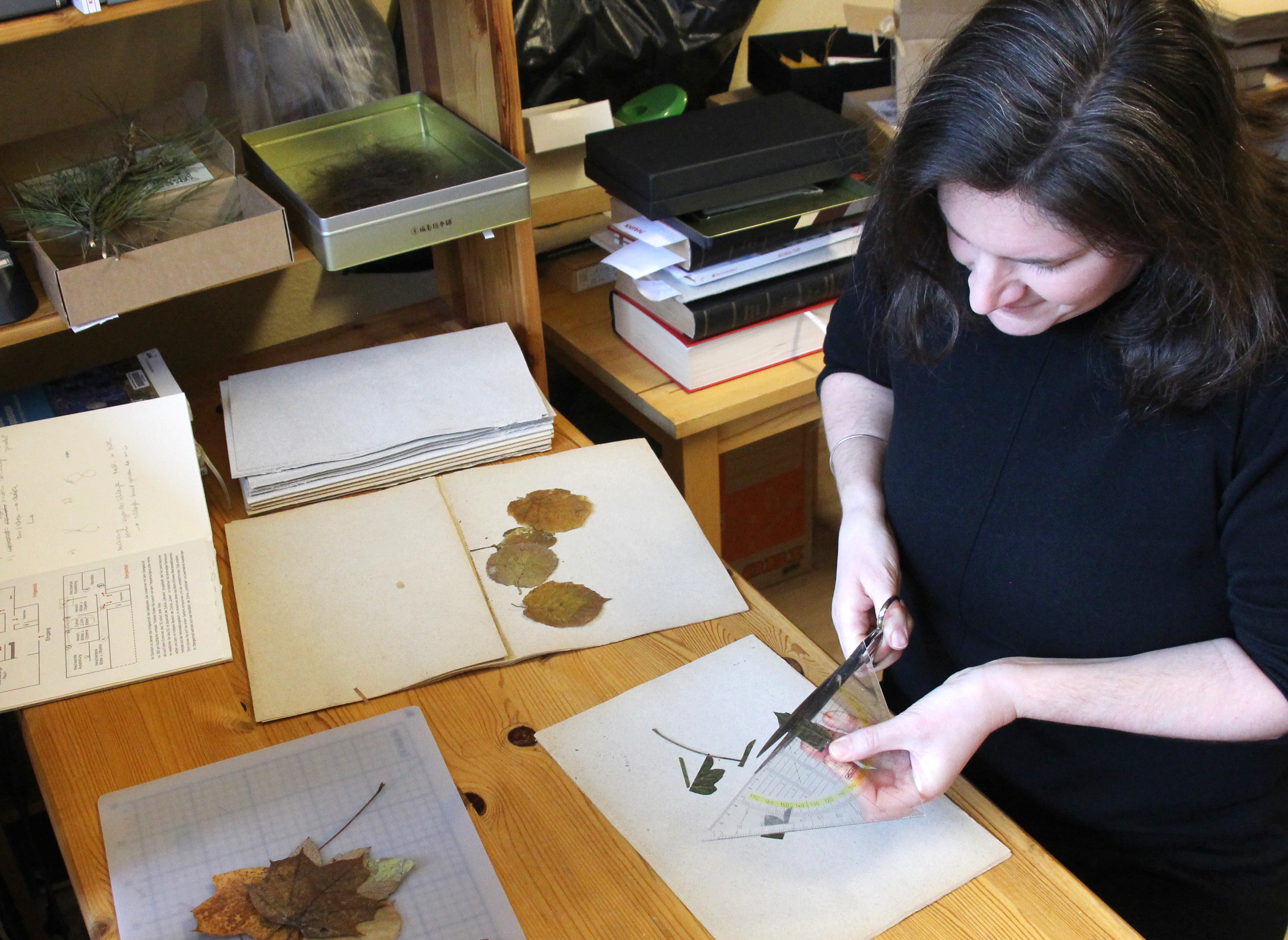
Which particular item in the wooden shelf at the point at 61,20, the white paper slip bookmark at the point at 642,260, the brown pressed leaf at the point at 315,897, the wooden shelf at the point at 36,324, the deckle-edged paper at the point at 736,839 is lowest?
the deckle-edged paper at the point at 736,839

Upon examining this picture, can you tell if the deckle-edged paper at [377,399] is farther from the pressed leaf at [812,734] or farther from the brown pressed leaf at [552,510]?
the pressed leaf at [812,734]

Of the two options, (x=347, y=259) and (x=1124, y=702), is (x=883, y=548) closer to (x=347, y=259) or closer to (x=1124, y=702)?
(x=1124, y=702)

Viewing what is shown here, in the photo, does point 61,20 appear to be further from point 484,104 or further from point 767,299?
point 767,299

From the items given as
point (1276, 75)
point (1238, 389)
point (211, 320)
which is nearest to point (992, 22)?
point (1238, 389)

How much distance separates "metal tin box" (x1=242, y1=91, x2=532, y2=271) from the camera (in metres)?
1.26

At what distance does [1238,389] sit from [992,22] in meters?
0.32

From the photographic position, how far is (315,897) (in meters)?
0.84

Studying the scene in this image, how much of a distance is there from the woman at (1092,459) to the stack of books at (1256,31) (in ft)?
3.25

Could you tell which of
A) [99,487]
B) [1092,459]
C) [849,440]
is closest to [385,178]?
[99,487]

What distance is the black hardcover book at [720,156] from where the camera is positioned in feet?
4.62

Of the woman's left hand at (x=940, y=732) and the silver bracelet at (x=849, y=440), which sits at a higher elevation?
the silver bracelet at (x=849, y=440)

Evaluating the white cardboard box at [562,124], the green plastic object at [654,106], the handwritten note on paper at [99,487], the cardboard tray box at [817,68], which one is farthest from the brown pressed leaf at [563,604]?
the cardboard tray box at [817,68]

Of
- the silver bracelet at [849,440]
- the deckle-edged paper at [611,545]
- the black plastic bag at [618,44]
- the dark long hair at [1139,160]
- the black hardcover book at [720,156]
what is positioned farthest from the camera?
the black plastic bag at [618,44]

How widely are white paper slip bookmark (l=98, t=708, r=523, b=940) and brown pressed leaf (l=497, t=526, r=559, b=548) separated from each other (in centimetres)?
24
